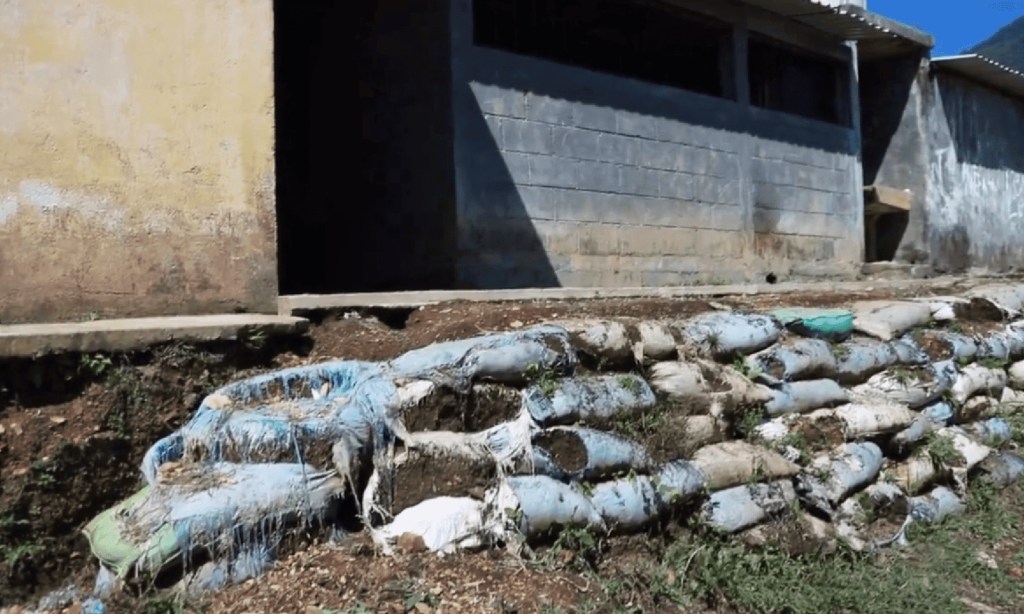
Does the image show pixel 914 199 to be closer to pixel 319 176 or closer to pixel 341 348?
pixel 319 176

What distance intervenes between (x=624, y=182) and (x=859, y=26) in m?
3.67

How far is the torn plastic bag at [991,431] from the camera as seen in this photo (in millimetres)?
5828

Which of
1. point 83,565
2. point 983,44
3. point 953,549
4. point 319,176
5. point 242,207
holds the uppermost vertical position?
point 983,44

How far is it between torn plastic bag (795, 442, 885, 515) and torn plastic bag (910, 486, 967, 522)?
281 mm

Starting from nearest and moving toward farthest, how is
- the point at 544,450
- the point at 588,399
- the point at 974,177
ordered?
1. the point at 544,450
2. the point at 588,399
3. the point at 974,177

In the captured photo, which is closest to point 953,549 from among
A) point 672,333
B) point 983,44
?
point 672,333

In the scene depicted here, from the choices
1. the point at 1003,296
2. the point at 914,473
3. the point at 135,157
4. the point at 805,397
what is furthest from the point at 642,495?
the point at 1003,296

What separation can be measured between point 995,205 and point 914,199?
218cm

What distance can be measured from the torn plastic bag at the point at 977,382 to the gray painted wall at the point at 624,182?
257cm

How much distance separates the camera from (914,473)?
505 centimetres

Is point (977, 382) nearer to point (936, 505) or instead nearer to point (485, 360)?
point (936, 505)

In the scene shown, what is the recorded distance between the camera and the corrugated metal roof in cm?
1167

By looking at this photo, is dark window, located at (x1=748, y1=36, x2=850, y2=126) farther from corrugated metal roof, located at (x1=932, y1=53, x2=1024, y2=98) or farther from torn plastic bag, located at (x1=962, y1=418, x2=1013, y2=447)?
torn plastic bag, located at (x1=962, y1=418, x2=1013, y2=447)

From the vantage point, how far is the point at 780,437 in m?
4.56
